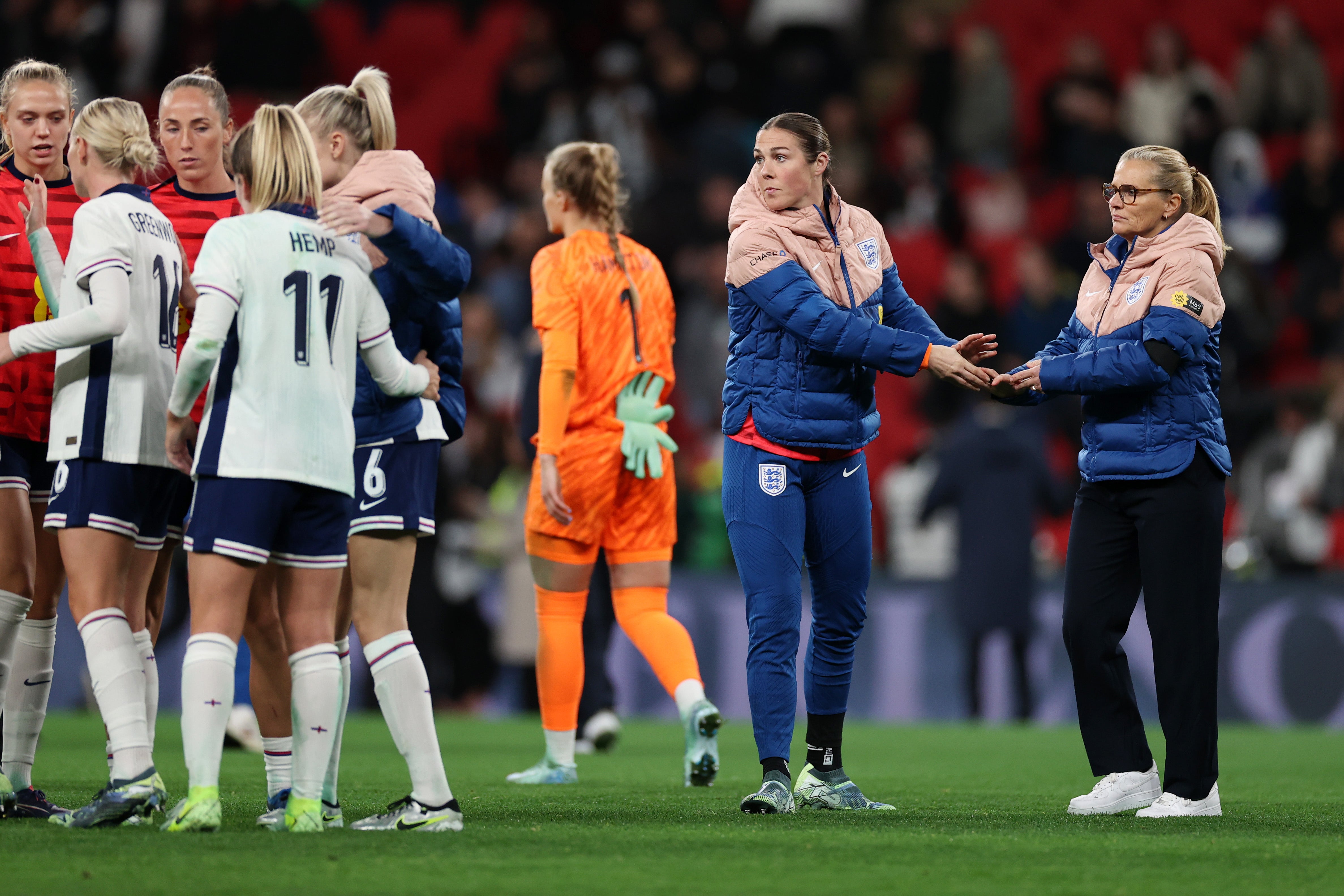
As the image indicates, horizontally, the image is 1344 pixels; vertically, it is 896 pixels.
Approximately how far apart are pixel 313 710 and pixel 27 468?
1.43 m

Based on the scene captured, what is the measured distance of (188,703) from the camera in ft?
14.4

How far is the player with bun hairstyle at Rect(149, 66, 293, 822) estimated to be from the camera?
192 inches

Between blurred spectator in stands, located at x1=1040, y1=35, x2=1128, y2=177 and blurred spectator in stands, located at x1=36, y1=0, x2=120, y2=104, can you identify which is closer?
blurred spectator in stands, located at x1=1040, y1=35, x2=1128, y2=177

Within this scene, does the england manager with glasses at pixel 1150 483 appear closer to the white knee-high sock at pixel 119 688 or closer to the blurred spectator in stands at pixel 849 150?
the white knee-high sock at pixel 119 688

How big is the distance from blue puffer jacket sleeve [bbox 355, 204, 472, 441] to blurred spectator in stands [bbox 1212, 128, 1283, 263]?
10.9 m

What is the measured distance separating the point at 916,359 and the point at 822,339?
313mm

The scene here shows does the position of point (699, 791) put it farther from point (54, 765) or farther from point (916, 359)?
point (54, 765)

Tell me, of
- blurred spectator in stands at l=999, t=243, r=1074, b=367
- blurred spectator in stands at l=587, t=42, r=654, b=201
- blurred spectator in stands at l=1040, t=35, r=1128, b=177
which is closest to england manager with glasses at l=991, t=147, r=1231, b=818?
blurred spectator in stands at l=999, t=243, r=1074, b=367

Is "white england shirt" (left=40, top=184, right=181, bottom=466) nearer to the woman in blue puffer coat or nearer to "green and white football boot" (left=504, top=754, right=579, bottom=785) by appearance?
the woman in blue puffer coat

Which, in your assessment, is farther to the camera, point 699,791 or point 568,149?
point 568,149

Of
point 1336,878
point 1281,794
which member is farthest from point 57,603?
point 1281,794

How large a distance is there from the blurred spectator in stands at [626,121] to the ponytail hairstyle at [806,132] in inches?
384

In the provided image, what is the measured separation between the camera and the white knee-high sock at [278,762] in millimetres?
4898

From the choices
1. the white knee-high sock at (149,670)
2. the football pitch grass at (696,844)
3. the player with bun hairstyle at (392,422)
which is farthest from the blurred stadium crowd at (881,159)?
the player with bun hairstyle at (392,422)
